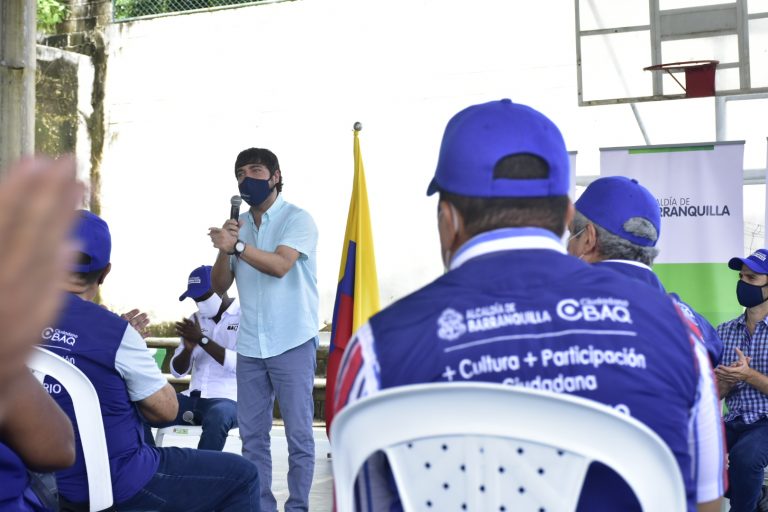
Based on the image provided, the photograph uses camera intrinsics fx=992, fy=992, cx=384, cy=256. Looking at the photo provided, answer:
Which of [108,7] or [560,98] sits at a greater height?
[108,7]

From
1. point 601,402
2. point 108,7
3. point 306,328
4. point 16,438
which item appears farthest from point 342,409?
point 108,7

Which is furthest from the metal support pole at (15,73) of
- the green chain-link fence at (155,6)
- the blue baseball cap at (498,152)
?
the green chain-link fence at (155,6)

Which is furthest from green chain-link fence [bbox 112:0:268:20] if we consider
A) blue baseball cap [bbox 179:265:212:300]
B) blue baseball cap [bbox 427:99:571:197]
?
blue baseball cap [bbox 427:99:571:197]

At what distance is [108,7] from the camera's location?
12484 millimetres

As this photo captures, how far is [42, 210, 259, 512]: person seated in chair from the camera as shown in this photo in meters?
3.05

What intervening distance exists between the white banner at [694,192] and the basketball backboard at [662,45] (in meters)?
0.93

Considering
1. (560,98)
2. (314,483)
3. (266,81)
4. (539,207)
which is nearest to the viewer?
(539,207)

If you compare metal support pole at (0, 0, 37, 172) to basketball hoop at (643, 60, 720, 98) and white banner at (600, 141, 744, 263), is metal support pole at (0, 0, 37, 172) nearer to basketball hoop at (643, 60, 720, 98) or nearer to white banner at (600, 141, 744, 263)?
white banner at (600, 141, 744, 263)

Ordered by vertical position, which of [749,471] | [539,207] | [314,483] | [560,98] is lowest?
[314,483]

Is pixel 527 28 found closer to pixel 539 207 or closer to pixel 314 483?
pixel 314 483

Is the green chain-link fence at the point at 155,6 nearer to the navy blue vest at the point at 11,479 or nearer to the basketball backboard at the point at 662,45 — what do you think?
the basketball backboard at the point at 662,45

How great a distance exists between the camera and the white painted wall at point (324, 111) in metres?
10.1

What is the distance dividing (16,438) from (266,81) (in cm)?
1005

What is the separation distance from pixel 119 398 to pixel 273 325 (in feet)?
6.99
